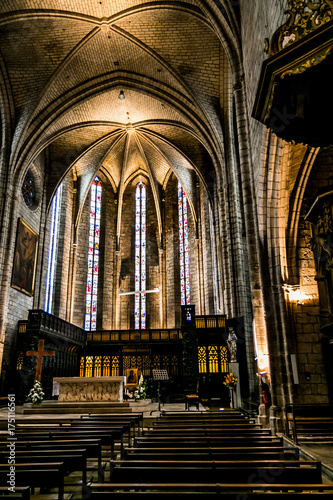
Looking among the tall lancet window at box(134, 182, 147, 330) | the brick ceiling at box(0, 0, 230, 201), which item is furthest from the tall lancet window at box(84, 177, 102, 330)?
the brick ceiling at box(0, 0, 230, 201)

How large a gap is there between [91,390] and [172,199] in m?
18.2

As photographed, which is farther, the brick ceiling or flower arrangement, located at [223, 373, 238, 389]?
the brick ceiling

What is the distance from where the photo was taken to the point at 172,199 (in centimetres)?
2886

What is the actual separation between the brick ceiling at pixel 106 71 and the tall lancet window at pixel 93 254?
506 cm

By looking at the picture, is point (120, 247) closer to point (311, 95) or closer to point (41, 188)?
point (41, 188)

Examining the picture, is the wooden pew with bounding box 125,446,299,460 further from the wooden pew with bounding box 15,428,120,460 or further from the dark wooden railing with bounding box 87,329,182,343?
the dark wooden railing with bounding box 87,329,182,343

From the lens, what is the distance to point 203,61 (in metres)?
17.6

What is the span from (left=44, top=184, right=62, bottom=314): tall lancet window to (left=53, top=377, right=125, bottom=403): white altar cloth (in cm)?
1015

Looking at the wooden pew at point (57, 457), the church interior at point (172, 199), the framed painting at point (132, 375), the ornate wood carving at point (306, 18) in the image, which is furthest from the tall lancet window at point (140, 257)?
the ornate wood carving at point (306, 18)

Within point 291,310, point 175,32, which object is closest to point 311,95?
point 291,310

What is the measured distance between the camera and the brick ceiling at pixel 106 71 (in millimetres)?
16094

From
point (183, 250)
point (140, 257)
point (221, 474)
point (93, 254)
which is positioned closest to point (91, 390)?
point (221, 474)

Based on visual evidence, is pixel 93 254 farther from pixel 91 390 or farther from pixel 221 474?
pixel 221 474

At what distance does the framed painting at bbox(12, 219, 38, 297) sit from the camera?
18656mm
